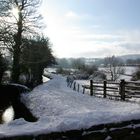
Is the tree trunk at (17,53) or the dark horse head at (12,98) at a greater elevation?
the tree trunk at (17,53)

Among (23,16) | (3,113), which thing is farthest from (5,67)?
(3,113)

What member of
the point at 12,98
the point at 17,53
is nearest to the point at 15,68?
the point at 17,53

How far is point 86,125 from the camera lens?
222 inches

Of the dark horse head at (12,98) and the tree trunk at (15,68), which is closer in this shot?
the dark horse head at (12,98)

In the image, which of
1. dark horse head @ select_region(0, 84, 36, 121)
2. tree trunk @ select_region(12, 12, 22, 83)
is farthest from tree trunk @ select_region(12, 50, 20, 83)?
dark horse head @ select_region(0, 84, 36, 121)

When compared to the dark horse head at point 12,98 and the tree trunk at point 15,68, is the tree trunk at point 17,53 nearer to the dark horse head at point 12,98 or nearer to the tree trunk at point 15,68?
the tree trunk at point 15,68

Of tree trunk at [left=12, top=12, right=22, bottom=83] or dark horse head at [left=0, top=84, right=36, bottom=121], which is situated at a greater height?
tree trunk at [left=12, top=12, right=22, bottom=83]

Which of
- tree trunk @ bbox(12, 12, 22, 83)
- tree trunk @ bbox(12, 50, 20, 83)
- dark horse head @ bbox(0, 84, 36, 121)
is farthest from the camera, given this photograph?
tree trunk @ bbox(12, 50, 20, 83)

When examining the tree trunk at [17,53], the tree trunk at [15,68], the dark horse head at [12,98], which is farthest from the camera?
the tree trunk at [15,68]

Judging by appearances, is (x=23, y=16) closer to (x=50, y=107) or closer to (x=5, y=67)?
(x=5, y=67)

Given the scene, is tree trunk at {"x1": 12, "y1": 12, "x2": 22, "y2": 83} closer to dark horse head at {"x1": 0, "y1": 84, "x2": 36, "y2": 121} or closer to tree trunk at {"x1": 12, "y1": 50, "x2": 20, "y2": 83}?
tree trunk at {"x1": 12, "y1": 50, "x2": 20, "y2": 83}

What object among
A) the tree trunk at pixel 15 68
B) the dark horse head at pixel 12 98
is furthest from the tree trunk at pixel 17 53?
the dark horse head at pixel 12 98

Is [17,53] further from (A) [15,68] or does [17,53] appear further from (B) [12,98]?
(B) [12,98]

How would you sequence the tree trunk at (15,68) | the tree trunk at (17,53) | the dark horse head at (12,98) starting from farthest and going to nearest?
the tree trunk at (15,68), the tree trunk at (17,53), the dark horse head at (12,98)
